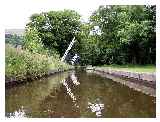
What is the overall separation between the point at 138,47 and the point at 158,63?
780 millimetres

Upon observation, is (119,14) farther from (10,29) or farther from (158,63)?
(10,29)

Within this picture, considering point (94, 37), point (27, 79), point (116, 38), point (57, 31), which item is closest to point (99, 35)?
point (94, 37)

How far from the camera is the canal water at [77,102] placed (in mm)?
4973

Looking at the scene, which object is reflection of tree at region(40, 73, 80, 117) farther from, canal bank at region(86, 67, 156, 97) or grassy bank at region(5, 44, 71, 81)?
canal bank at region(86, 67, 156, 97)

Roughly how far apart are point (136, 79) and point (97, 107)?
1.87 m

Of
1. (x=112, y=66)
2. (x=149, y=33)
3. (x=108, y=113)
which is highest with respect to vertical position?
(x=149, y=33)

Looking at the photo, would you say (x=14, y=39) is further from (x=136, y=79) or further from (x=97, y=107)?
(x=136, y=79)

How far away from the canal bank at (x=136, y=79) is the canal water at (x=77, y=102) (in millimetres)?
125

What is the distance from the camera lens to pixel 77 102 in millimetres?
5500

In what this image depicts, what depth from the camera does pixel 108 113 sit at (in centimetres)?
494

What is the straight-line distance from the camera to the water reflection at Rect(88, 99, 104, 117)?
4.98 meters

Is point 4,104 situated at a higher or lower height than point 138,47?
lower

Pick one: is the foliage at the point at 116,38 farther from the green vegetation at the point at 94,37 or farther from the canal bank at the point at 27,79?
the canal bank at the point at 27,79

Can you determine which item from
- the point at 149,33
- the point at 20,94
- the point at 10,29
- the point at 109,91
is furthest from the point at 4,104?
the point at 149,33
